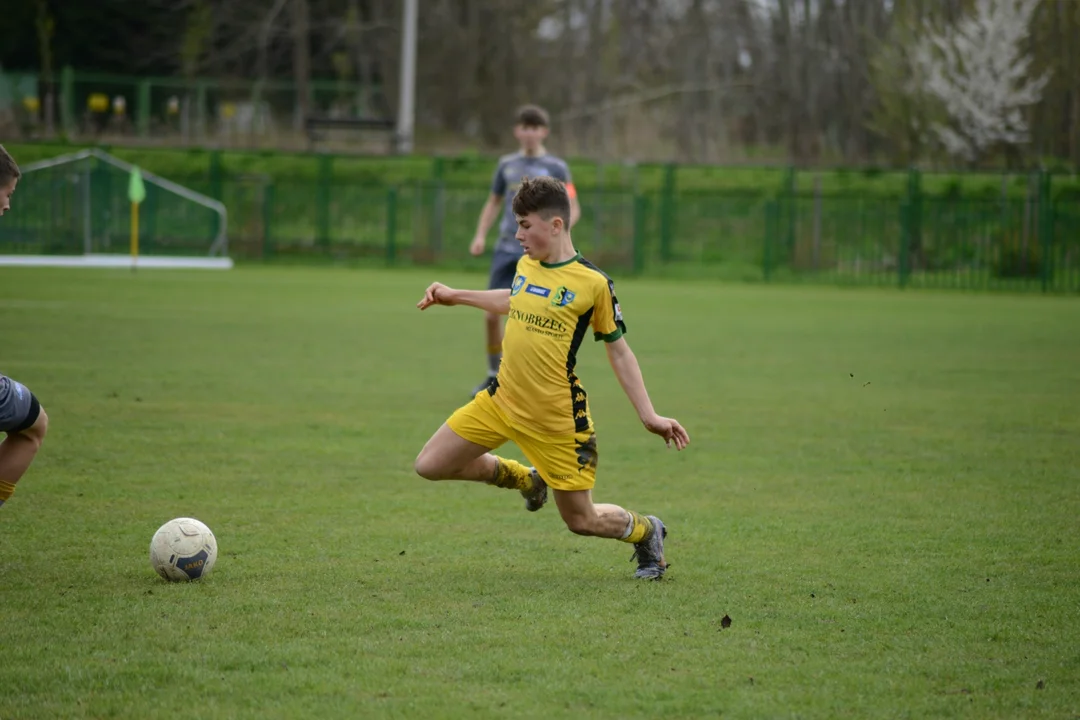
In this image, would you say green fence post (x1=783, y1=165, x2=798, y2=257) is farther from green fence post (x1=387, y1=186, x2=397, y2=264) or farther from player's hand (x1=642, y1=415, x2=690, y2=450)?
player's hand (x1=642, y1=415, x2=690, y2=450)

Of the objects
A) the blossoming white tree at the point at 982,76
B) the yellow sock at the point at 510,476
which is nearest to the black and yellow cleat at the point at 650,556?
the yellow sock at the point at 510,476

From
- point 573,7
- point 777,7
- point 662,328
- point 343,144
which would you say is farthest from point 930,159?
point 662,328

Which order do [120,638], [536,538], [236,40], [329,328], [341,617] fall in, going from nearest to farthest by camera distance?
1. [120,638]
2. [341,617]
3. [536,538]
4. [329,328]
5. [236,40]

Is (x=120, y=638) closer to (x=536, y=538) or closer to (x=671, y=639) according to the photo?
(x=671, y=639)

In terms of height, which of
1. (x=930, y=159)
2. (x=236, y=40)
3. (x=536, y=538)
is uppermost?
(x=236, y=40)

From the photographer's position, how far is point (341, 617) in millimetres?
4914

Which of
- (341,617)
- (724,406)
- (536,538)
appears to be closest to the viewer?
(341,617)

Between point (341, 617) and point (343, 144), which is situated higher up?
point (343, 144)

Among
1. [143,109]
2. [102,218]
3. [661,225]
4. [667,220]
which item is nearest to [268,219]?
[102,218]

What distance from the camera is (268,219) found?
1184 inches

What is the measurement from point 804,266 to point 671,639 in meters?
25.3

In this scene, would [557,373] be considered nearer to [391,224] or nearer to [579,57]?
[391,224]

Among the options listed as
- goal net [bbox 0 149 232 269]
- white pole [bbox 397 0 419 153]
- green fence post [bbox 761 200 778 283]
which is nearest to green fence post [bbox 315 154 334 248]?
goal net [bbox 0 149 232 269]

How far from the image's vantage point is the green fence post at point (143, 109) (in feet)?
123
